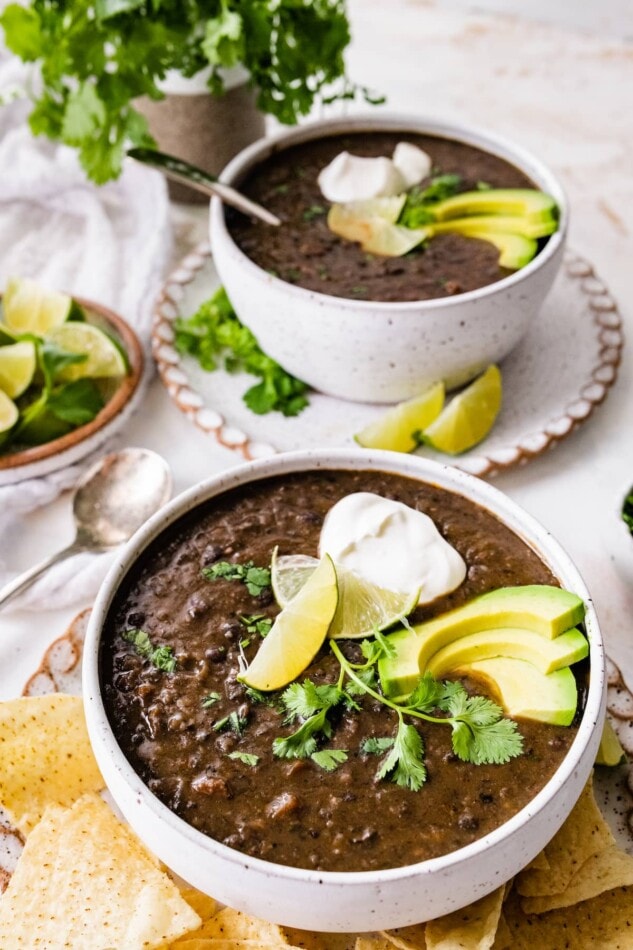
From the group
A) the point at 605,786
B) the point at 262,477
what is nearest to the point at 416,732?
the point at 605,786

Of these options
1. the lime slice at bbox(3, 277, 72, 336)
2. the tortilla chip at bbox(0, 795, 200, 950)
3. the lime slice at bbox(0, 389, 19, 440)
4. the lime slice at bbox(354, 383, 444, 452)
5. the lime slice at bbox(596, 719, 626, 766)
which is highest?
the lime slice at bbox(3, 277, 72, 336)

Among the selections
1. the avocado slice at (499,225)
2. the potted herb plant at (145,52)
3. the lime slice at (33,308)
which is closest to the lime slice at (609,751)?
the avocado slice at (499,225)

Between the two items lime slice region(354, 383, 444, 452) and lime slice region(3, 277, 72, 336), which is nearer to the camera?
lime slice region(354, 383, 444, 452)

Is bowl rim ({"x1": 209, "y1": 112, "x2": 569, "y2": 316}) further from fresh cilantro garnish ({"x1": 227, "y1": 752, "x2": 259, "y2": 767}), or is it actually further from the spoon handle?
fresh cilantro garnish ({"x1": 227, "y1": 752, "x2": 259, "y2": 767})

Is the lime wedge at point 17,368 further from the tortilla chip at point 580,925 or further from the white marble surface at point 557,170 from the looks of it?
the tortilla chip at point 580,925

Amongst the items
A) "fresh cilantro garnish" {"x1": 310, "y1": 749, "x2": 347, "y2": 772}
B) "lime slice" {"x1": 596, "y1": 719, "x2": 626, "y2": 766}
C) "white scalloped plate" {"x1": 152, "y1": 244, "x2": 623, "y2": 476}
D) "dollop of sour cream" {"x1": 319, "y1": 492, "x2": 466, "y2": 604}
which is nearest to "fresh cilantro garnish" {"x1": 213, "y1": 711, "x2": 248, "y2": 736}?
"fresh cilantro garnish" {"x1": 310, "y1": 749, "x2": 347, "y2": 772}

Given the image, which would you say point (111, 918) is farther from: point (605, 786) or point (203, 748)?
point (605, 786)
